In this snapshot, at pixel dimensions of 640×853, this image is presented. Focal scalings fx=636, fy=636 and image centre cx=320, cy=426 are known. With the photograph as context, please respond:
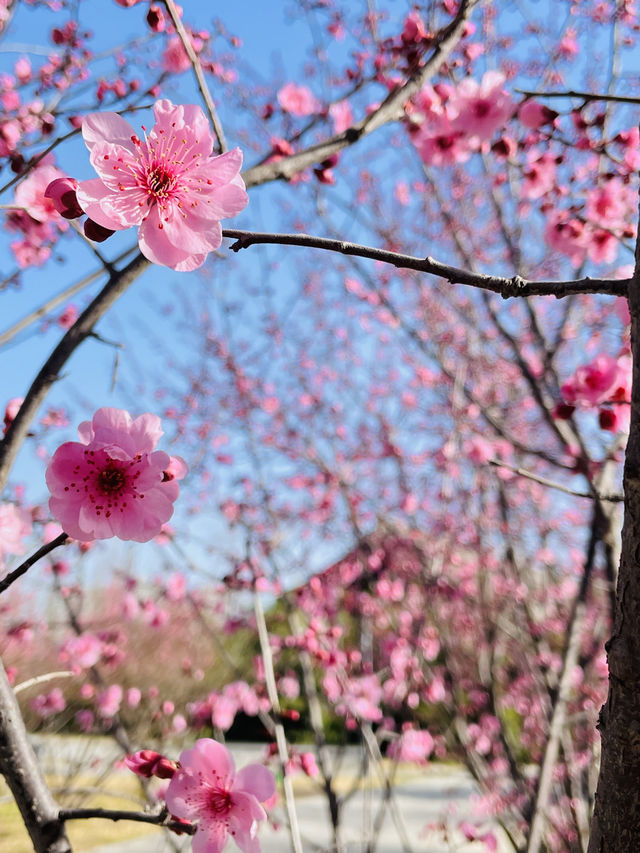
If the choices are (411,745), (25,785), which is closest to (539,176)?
(25,785)

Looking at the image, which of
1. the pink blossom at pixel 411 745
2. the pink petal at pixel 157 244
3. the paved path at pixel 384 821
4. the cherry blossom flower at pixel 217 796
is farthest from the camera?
the paved path at pixel 384 821

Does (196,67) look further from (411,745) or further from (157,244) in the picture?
(411,745)

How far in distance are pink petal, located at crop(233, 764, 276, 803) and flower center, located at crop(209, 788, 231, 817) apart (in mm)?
34

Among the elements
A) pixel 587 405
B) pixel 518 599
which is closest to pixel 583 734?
pixel 518 599

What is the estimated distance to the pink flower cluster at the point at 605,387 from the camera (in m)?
1.68

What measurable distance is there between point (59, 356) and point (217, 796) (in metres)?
0.91

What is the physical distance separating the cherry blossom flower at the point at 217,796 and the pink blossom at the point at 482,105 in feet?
7.61

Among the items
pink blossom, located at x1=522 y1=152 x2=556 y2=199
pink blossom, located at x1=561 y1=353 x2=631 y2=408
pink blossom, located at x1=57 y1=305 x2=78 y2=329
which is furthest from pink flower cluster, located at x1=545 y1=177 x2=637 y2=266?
pink blossom, located at x1=57 y1=305 x2=78 y2=329

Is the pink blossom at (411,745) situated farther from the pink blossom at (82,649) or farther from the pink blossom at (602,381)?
the pink blossom at (602,381)

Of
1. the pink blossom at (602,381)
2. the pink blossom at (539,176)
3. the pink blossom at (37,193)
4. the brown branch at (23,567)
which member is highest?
the pink blossom at (539,176)

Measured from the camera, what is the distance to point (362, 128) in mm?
1835

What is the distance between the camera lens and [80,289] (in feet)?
6.05

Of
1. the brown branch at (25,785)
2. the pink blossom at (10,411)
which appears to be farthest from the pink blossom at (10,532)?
the brown branch at (25,785)

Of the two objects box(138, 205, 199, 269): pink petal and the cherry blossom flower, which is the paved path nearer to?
the cherry blossom flower
